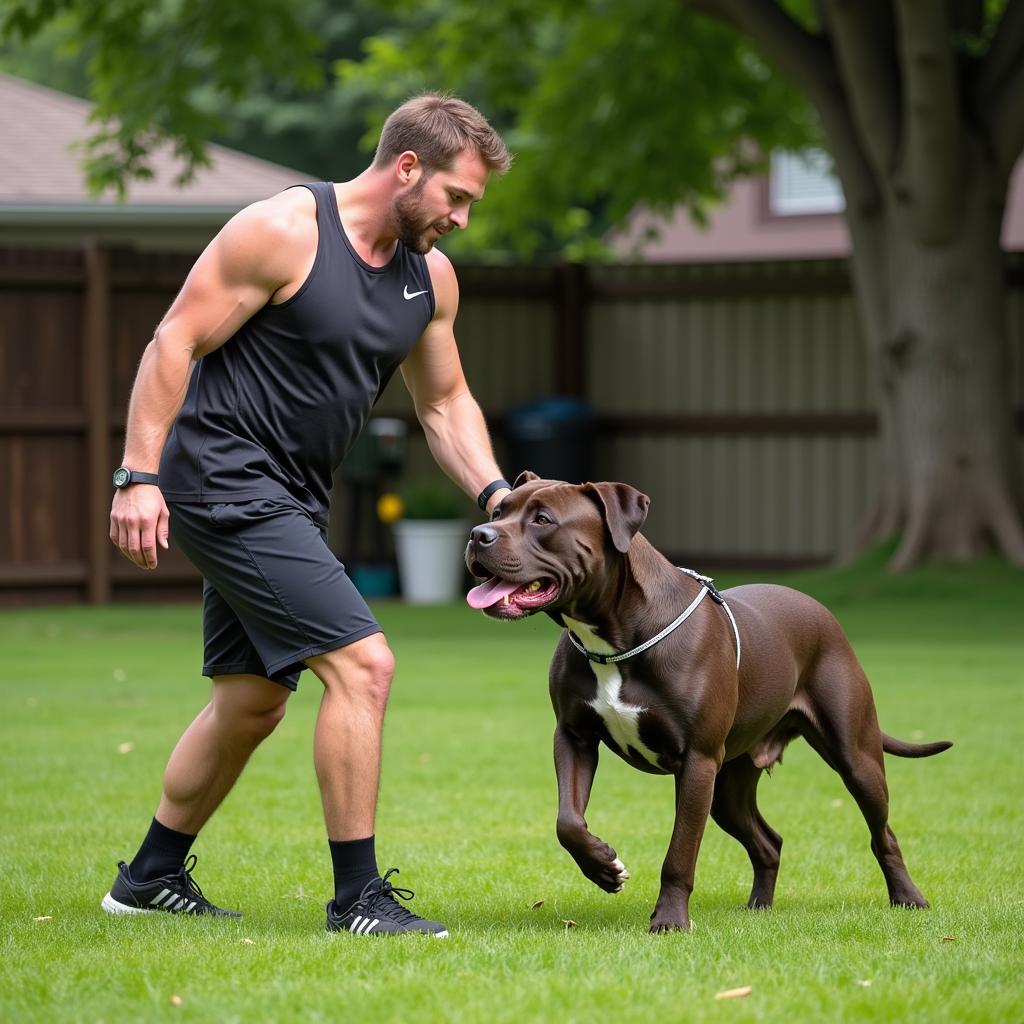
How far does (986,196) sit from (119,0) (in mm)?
8051

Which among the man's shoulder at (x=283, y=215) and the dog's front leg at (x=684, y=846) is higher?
the man's shoulder at (x=283, y=215)

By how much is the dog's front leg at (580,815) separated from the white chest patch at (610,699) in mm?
119

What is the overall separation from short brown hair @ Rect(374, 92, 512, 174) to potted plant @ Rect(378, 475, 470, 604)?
11124 millimetres

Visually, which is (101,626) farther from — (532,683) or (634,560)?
(634,560)

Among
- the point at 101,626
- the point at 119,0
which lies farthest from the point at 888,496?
the point at 119,0

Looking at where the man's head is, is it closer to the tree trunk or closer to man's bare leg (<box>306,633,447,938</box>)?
man's bare leg (<box>306,633,447,938</box>)

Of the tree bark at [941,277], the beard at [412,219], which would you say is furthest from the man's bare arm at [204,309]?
the tree bark at [941,277]

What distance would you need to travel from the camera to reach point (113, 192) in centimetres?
1933

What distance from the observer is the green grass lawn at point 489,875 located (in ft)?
12.9

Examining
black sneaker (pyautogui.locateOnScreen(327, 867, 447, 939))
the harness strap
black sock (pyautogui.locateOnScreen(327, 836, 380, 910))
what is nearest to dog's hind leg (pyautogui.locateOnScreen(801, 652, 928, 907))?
the harness strap

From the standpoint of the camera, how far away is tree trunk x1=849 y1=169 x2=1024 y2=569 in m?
14.5

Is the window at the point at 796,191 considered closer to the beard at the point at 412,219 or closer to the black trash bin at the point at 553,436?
the black trash bin at the point at 553,436

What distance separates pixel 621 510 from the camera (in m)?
4.77

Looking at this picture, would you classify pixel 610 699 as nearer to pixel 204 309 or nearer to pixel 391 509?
pixel 204 309
